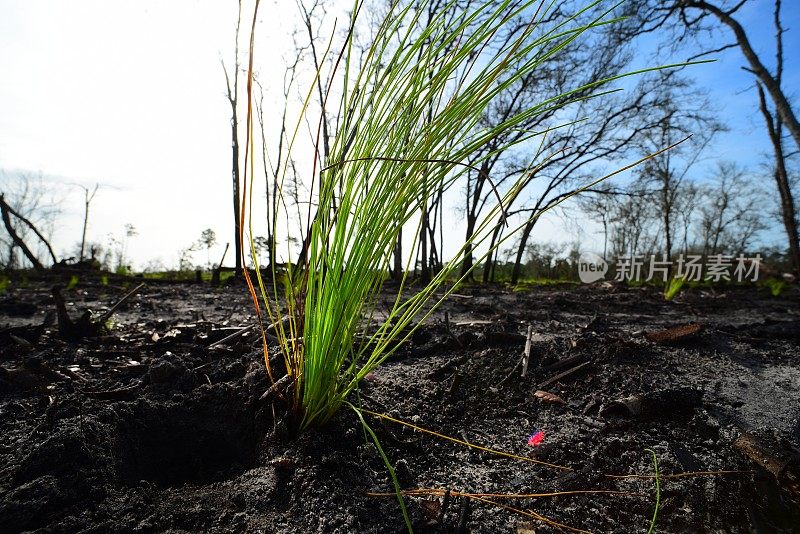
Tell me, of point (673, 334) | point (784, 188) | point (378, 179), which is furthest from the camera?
point (784, 188)

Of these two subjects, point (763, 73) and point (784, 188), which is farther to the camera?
point (784, 188)

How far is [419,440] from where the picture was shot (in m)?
1.03

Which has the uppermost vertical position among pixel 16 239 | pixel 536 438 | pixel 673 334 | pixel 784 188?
pixel 784 188

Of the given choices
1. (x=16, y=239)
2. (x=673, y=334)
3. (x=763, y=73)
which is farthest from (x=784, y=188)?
(x=16, y=239)

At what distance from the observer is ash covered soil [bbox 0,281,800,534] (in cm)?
78

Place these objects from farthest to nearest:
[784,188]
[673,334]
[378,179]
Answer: [784,188]
[673,334]
[378,179]

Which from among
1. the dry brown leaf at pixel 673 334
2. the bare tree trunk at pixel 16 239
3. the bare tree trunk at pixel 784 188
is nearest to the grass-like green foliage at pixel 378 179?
the dry brown leaf at pixel 673 334

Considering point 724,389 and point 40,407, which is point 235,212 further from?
point 724,389

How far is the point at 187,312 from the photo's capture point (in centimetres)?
309

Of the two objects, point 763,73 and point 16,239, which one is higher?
point 763,73

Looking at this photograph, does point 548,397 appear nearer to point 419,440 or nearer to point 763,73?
point 419,440

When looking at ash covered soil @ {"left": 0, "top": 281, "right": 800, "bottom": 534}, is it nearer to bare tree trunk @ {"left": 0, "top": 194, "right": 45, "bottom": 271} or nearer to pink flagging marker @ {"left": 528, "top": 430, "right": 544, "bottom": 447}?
pink flagging marker @ {"left": 528, "top": 430, "right": 544, "bottom": 447}

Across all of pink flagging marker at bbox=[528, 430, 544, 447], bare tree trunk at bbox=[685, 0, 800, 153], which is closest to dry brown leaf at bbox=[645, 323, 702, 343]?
pink flagging marker at bbox=[528, 430, 544, 447]

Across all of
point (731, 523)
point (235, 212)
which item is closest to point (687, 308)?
point (731, 523)
